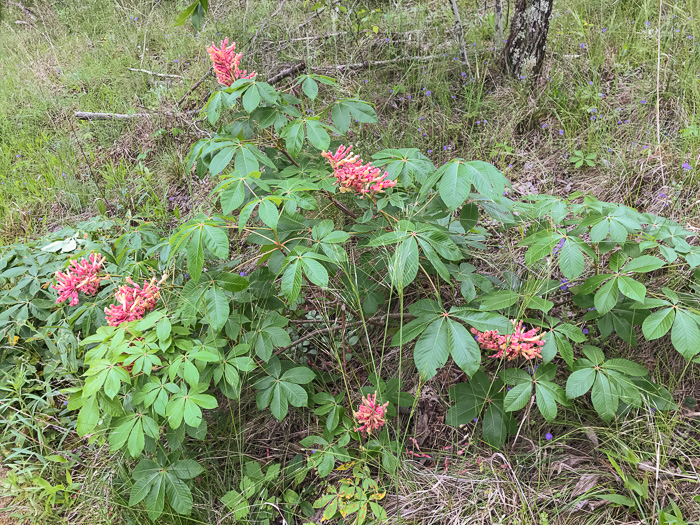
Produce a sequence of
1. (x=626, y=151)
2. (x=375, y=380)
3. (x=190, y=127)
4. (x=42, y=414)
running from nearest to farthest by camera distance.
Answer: (x=375, y=380) → (x=42, y=414) → (x=626, y=151) → (x=190, y=127)

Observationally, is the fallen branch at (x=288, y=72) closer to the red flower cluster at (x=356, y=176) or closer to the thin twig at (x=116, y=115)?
the thin twig at (x=116, y=115)

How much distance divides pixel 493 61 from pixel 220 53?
6.92ft

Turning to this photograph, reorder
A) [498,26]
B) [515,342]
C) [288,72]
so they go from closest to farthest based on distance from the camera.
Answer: [515,342]
[498,26]
[288,72]

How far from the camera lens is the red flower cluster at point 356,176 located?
1.45m

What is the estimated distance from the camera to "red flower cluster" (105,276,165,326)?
1.43 meters

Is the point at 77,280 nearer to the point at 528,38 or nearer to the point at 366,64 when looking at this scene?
the point at 366,64

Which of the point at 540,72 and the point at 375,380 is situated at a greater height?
the point at 540,72

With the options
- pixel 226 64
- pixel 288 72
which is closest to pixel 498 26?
pixel 288 72

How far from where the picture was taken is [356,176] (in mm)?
1455

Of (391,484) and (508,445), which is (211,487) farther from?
(508,445)

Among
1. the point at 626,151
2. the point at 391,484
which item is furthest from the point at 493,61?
the point at 391,484

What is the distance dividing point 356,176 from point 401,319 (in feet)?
1.76

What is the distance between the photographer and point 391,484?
1488 millimetres

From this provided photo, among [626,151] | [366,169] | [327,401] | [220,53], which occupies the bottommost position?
[327,401]
